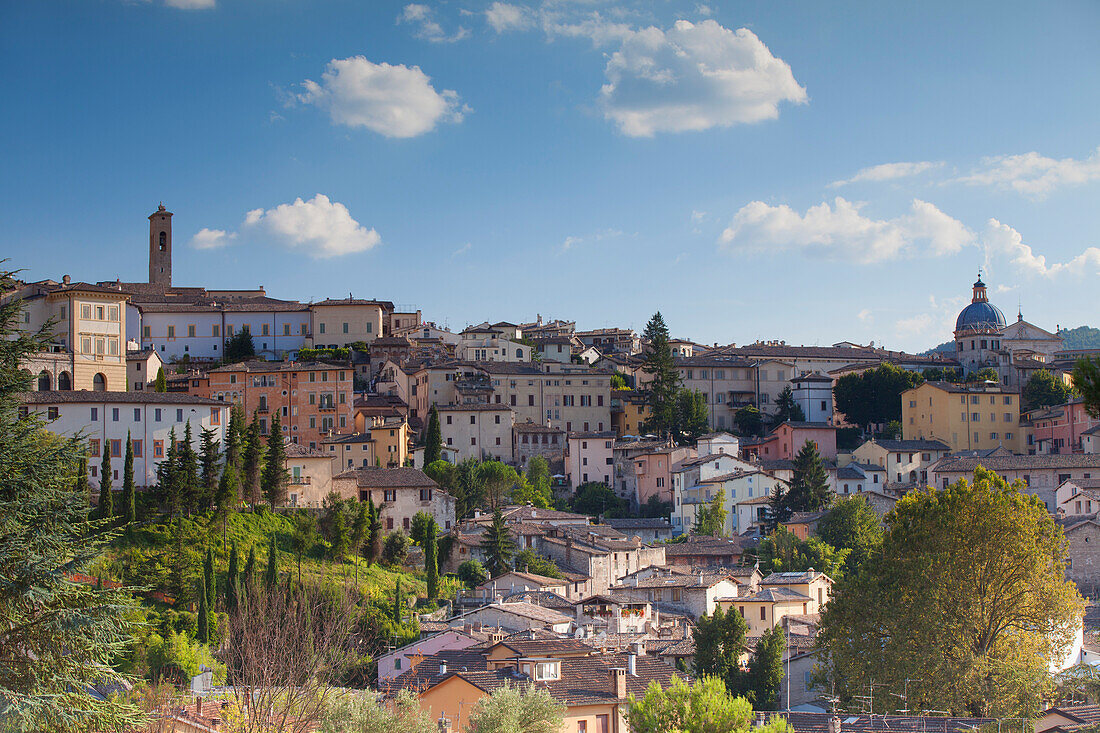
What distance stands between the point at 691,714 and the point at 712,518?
40.2 m

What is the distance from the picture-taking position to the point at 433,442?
65.9 metres

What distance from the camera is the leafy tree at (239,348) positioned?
79.3 m

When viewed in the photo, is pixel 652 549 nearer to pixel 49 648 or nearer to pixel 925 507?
pixel 925 507

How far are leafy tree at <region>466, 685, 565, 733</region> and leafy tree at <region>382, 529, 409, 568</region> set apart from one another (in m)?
31.9

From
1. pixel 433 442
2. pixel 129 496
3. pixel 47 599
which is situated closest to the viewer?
pixel 47 599

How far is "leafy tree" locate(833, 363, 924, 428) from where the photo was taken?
263 ft

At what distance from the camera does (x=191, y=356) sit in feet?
266

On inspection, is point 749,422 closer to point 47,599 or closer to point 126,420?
point 126,420

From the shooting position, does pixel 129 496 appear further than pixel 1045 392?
No

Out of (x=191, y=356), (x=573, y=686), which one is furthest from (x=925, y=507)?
(x=191, y=356)

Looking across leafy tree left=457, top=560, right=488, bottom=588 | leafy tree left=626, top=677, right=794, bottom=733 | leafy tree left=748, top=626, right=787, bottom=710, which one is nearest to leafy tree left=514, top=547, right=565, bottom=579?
leafy tree left=457, top=560, right=488, bottom=588

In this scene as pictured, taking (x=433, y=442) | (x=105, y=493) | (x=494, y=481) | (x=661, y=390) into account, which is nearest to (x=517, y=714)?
(x=105, y=493)

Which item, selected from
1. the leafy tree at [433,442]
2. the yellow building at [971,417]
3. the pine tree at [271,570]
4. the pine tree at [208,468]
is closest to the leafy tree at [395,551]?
the pine tree at [271,570]

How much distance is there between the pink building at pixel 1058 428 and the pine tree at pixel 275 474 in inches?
1740
